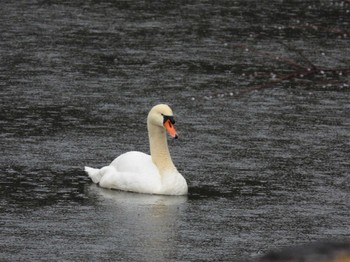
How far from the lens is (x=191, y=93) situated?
18.7 meters

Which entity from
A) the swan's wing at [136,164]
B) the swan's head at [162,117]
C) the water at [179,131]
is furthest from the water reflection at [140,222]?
the swan's head at [162,117]

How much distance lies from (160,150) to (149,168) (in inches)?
9.0

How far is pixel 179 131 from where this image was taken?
1571 cm

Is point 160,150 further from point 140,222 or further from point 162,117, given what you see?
point 140,222

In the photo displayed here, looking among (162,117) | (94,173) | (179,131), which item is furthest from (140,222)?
(179,131)

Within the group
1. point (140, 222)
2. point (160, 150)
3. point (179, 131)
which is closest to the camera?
point (140, 222)

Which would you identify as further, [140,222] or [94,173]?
[94,173]

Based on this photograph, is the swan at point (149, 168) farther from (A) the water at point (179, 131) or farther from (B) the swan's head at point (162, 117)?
(A) the water at point (179, 131)

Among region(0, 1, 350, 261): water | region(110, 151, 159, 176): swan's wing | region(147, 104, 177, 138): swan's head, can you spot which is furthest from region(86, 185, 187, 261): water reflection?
region(147, 104, 177, 138): swan's head

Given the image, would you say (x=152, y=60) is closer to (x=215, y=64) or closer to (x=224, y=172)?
(x=215, y=64)

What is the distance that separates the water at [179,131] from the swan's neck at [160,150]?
37cm

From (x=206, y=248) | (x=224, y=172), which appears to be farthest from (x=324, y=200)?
(x=206, y=248)

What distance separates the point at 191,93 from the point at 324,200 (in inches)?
268

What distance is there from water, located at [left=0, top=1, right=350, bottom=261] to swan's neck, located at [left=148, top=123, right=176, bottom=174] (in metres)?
0.37
